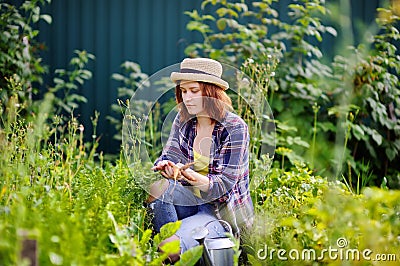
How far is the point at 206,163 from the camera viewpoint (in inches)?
94.9

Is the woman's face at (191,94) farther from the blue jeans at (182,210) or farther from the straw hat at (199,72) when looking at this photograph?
the blue jeans at (182,210)

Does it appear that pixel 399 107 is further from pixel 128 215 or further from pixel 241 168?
pixel 128 215

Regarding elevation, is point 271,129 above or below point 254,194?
above

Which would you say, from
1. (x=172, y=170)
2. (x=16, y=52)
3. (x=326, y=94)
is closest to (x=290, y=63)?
(x=326, y=94)

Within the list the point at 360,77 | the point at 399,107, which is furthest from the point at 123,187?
the point at 399,107

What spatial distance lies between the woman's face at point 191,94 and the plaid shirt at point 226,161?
0.14 m

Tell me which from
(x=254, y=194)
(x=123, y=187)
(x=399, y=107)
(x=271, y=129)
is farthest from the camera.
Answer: (x=399, y=107)

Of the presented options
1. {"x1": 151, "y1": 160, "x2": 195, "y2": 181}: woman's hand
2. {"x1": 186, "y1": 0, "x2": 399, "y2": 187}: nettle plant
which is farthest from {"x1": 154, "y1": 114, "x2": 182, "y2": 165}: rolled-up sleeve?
{"x1": 186, "y1": 0, "x2": 399, "y2": 187}: nettle plant

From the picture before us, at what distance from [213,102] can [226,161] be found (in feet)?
0.82

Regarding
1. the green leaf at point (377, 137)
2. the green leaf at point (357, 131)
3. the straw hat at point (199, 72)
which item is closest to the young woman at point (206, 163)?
the straw hat at point (199, 72)

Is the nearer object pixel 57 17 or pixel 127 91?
pixel 127 91

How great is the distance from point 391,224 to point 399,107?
8.58 ft

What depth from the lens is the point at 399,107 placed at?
13.7 feet

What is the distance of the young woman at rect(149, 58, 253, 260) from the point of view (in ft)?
7.71
